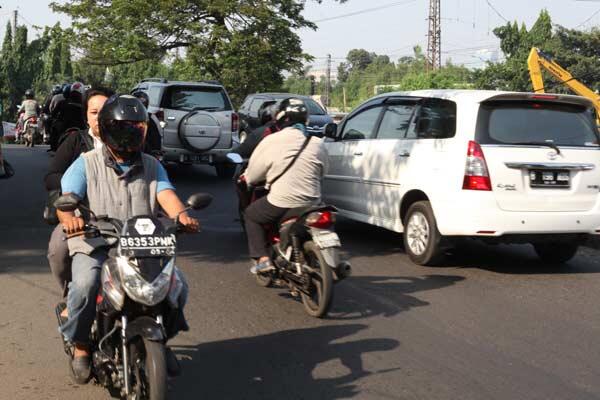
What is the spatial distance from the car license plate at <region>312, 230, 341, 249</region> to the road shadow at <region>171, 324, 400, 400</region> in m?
0.64

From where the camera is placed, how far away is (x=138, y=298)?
3.94 metres

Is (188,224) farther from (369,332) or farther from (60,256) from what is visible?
(369,332)

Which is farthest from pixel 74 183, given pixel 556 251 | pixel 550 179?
pixel 556 251

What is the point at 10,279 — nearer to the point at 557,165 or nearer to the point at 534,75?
the point at 557,165

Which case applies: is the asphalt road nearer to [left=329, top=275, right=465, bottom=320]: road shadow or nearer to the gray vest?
[left=329, top=275, right=465, bottom=320]: road shadow

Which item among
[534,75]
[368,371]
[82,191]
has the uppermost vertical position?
[534,75]

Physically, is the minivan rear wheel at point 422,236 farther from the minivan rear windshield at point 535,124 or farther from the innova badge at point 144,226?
the innova badge at point 144,226

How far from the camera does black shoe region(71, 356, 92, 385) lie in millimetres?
4586

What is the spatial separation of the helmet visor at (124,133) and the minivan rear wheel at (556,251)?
5737 mm

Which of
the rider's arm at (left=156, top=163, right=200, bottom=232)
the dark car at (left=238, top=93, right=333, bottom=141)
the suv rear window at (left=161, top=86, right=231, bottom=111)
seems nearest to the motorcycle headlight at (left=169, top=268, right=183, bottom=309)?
the rider's arm at (left=156, top=163, right=200, bottom=232)

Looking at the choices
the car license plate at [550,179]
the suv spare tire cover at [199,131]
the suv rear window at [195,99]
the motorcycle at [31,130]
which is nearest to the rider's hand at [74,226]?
the car license plate at [550,179]

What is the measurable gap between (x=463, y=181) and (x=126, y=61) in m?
37.2

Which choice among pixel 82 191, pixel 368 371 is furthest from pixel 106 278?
pixel 368 371

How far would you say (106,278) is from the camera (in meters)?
4.12
